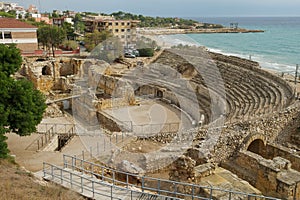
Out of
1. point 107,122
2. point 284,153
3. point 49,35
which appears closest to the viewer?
point 284,153

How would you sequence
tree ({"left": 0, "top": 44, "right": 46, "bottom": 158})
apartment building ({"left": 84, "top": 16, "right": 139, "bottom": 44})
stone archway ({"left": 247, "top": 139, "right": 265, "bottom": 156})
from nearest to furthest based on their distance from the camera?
tree ({"left": 0, "top": 44, "right": 46, "bottom": 158})
stone archway ({"left": 247, "top": 139, "right": 265, "bottom": 156})
apartment building ({"left": 84, "top": 16, "right": 139, "bottom": 44})

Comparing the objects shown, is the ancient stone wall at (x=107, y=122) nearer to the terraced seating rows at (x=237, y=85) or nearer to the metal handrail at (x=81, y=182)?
the terraced seating rows at (x=237, y=85)

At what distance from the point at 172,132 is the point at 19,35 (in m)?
32.0

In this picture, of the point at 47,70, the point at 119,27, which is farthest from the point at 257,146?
the point at 119,27

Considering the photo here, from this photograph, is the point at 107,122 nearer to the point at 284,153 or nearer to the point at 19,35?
the point at 284,153

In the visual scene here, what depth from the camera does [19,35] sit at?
43125mm

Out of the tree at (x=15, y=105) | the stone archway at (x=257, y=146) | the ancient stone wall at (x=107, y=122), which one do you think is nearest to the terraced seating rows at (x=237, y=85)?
the stone archway at (x=257, y=146)

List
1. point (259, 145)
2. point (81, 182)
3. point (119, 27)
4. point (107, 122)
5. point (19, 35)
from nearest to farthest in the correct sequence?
point (81, 182)
point (259, 145)
point (107, 122)
point (19, 35)
point (119, 27)

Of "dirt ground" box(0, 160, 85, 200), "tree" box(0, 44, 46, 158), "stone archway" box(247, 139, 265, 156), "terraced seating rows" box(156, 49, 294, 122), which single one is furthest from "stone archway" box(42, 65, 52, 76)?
"dirt ground" box(0, 160, 85, 200)

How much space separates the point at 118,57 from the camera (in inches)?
1887

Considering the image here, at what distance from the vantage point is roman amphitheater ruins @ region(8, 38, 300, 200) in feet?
40.0

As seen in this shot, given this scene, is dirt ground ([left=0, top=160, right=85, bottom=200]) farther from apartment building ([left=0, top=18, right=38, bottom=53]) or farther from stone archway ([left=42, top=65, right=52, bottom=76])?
apartment building ([left=0, top=18, right=38, bottom=53])

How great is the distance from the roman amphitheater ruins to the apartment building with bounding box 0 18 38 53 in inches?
324

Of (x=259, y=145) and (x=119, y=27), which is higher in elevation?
(x=119, y=27)
